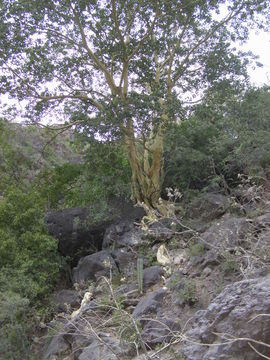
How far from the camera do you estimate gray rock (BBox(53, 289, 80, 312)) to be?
1070 centimetres

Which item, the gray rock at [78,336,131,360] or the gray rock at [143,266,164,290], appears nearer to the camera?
the gray rock at [78,336,131,360]

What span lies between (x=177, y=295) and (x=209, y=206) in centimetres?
396

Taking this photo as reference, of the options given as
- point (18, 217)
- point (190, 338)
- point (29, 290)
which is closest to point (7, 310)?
point (29, 290)

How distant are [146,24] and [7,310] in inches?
280

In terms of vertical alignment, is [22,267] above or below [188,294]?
above

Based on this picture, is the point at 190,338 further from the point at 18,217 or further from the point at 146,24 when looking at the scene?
the point at 146,24

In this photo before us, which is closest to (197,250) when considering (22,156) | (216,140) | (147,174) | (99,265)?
(99,265)

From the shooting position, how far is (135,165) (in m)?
12.8

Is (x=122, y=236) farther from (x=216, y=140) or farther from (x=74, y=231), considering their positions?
(x=216, y=140)

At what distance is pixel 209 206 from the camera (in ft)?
38.6

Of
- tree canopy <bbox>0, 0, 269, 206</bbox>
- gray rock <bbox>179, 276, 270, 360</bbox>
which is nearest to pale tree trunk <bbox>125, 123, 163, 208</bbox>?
tree canopy <bbox>0, 0, 269, 206</bbox>

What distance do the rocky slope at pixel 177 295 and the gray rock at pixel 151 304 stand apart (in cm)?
2

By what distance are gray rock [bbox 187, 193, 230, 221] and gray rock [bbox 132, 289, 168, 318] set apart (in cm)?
347

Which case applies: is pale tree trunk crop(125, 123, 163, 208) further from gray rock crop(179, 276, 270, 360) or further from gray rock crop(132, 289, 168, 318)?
gray rock crop(179, 276, 270, 360)
